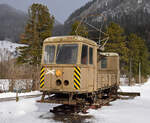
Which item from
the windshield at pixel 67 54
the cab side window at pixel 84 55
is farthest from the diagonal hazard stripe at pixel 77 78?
the cab side window at pixel 84 55

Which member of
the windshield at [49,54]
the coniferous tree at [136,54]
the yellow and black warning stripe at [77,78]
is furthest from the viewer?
the coniferous tree at [136,54]

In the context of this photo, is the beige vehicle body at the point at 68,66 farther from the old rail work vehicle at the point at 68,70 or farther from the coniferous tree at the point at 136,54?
the coniferous tree at the point at 136,54

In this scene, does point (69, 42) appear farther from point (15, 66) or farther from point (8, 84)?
point (15, 66)

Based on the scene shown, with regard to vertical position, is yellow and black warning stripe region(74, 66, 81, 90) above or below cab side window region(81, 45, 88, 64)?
below

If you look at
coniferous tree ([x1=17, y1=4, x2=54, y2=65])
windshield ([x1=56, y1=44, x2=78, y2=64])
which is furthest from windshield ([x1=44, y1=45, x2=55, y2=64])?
coniferous tree ([x1=17, y1=4, x2=54, y2=65])

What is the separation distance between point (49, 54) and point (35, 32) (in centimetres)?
1388

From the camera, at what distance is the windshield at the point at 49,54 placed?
32.9 feet

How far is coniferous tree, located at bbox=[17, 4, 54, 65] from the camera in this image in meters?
23.2

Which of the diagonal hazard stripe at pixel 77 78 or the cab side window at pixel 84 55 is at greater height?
→ the cab side window at pixel 84 55

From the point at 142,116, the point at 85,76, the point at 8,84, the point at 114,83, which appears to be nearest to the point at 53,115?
the point at 85,76

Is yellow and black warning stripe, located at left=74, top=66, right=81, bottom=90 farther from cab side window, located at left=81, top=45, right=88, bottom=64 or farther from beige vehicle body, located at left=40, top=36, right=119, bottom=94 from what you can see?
cab side window, located at left=81, top=45, right=88, bottom=64

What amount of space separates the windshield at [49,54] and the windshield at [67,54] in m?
0.27

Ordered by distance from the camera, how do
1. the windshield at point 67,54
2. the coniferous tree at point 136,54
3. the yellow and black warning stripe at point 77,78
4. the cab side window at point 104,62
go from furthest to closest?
1. the coniferous tree at point 136,54
2. the cab side window at point 104,62
3. the windshield at point 67,54
4. the yellow and black warning stripe at point 77,78

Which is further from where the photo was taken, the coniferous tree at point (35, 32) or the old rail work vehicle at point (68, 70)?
the coniferous tree at point (35, 32)
